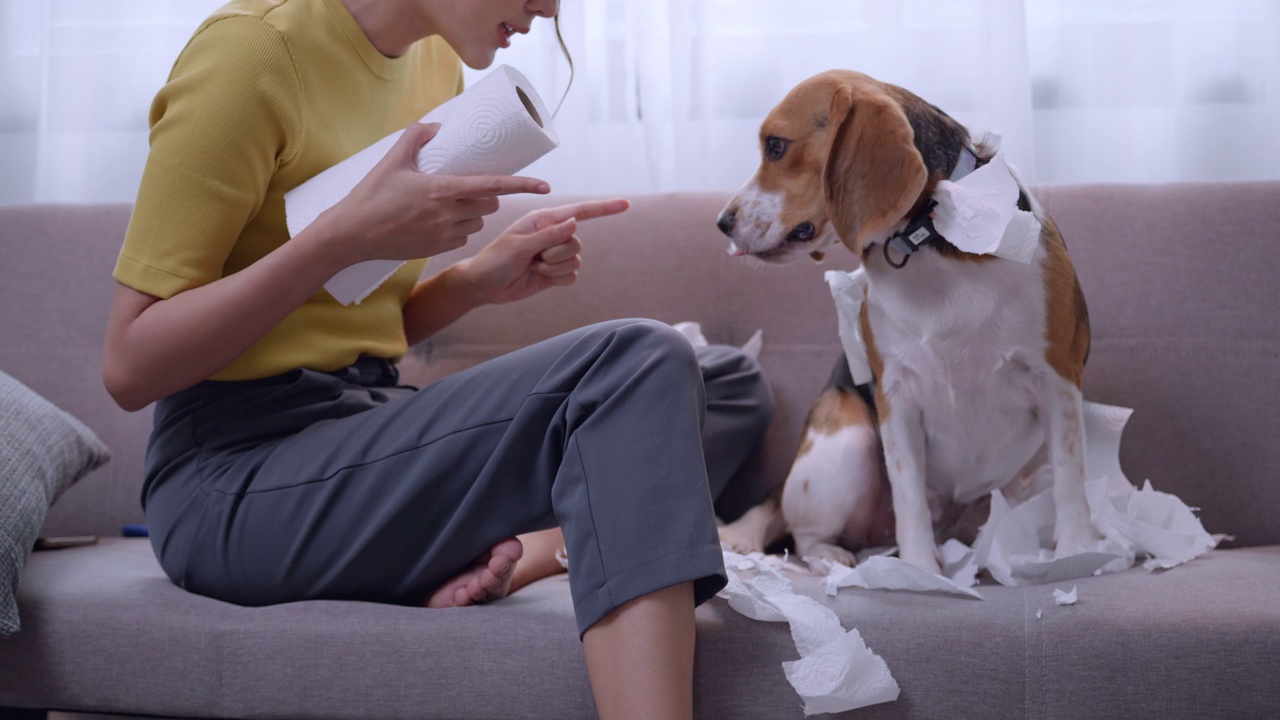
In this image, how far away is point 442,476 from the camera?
1052 millimetres


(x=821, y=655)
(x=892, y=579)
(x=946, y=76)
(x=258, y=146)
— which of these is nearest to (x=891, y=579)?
(x=892, y=579)

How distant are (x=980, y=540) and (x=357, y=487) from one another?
0.78 meters

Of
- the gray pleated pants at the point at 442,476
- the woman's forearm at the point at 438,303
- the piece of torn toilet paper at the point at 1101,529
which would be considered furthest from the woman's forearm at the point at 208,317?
the piece of torn toilet paper at the point at 1101,529

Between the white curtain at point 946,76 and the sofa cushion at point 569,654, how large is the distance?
1.13m

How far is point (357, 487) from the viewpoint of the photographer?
1077 mm

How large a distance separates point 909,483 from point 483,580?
590 millimetres

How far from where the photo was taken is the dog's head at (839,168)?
128cm

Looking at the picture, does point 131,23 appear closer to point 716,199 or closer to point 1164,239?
point 716,199

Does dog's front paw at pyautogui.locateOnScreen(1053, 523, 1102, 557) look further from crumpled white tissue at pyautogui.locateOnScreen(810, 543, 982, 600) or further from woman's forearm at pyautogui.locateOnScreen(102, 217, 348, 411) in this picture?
woman's forearm at pyautogui.locateOnScreen(102, 217, 348, 411)

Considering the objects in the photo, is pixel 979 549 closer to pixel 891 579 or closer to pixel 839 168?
pixel 891 579

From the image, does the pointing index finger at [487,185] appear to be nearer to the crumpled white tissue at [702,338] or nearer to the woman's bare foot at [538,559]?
the woman's bare foot at [538,559]

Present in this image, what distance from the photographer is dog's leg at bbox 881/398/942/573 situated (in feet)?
4.45

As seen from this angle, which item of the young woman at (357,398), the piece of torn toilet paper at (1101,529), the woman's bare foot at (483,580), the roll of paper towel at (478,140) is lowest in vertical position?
the piece of torn toilet paper at (1101,529)

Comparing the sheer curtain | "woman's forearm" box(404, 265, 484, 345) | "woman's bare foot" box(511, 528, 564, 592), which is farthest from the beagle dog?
the sheer curtain
